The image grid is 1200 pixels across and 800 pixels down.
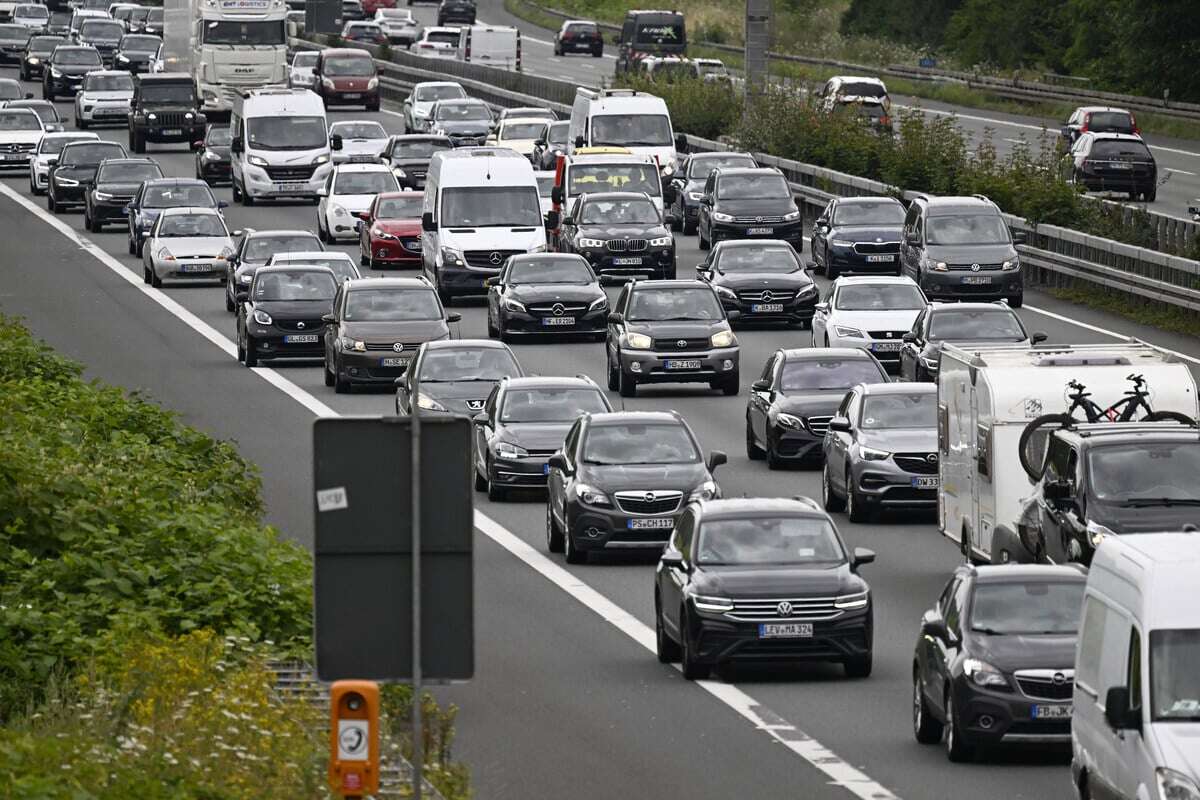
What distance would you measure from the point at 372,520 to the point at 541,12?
126 m

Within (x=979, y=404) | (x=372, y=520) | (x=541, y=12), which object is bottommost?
(x=541, y=12)

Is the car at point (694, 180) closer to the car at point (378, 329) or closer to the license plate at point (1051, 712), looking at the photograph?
the car at point (378, 329)

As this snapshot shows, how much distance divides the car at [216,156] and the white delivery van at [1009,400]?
45547 mm

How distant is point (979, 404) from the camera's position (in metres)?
26.5

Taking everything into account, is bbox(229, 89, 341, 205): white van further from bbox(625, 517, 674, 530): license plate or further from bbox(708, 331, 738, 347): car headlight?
bbox(625, 517, 674, 530): license plate

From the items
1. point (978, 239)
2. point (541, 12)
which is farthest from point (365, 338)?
point (541, 12)

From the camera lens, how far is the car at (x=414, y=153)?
67.1m

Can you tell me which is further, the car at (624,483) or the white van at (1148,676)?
the car at (624,483)

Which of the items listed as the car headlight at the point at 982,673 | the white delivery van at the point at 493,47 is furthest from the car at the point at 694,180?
the car headlight at the point at 982,673

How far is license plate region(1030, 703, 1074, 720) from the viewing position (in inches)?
750

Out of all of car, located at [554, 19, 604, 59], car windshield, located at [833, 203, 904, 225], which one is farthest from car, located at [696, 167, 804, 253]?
car, located at [554, 19, 604, 59]

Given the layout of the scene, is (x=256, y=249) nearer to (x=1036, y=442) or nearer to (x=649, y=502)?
(x=649, y=502)

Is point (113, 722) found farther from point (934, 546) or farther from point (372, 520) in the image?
point (934, 546)

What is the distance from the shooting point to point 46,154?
70.5 m
